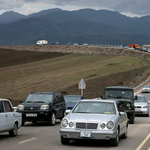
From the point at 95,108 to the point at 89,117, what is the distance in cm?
98

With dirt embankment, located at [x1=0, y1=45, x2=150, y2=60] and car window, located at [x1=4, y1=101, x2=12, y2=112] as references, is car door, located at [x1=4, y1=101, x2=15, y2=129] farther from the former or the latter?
dirt embankment, located at [x1=0, y1=45, x2=150, y2=60]

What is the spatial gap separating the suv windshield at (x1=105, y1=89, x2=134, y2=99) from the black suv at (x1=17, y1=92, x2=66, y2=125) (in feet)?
9.07

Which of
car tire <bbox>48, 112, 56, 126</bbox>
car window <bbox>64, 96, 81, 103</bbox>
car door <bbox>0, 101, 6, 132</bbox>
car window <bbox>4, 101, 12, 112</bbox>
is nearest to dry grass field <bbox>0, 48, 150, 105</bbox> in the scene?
car window <bbox>64, 96, 81, 103</bbox>

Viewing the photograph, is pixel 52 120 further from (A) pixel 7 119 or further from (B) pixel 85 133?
(B) pixel 85 133

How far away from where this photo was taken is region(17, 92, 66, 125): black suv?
702 inches

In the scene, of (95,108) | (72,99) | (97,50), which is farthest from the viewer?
(97,50)

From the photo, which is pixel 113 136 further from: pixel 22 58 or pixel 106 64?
pixel 22 58

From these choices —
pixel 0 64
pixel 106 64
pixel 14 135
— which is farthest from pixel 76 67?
pixel 14 135

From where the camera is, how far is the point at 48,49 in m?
125

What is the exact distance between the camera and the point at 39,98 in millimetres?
18859

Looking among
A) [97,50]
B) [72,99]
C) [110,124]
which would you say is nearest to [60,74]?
[72,99]

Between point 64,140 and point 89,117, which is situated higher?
point 89,117

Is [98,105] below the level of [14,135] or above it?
above

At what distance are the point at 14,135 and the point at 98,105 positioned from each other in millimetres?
3580
